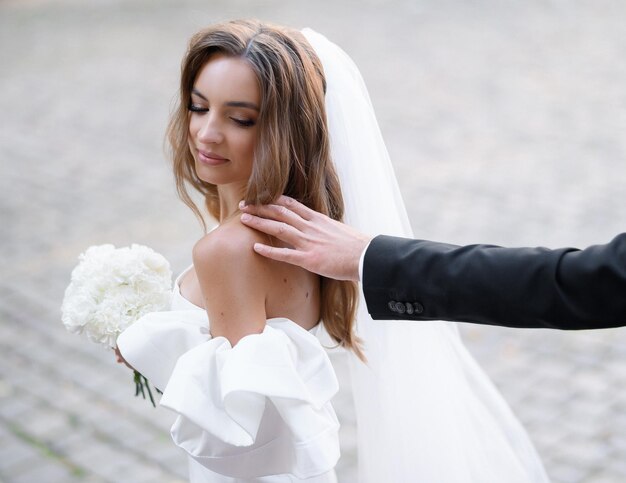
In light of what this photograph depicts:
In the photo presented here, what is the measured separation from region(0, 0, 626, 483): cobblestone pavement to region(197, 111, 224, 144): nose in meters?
1.33

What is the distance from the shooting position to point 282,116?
7.98 ft

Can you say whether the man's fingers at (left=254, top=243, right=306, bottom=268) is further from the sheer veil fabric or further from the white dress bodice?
the sheer veil fabric

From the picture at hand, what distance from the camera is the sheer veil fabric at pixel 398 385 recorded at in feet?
9.14

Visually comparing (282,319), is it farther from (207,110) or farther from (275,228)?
(207,110)

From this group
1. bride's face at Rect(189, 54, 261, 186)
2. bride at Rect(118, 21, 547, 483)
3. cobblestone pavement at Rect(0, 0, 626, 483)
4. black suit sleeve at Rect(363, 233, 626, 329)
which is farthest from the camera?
cobblestone pavement at Rect(0, 0, 626, 483)

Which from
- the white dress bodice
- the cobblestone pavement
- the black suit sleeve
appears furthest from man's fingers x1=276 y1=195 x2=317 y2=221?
the cobblestone pavement

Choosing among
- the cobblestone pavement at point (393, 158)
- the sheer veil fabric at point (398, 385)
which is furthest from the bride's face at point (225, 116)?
the cobblestone pavement at point (393, 158)

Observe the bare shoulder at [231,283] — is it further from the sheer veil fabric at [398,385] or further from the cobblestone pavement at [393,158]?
the cobblestone pavement at [393,158]

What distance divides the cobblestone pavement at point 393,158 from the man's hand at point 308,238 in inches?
57.4

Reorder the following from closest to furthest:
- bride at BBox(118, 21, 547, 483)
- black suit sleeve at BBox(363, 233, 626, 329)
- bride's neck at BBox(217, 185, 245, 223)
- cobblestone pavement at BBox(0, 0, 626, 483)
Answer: black suit sleeve at BBox(363, 233, 626, 329)
bride at BBox(118, 21, 547, 483)
bride's neck at BBox(217, 185, 245, 223)
cobblestone pavement at BBox(0, 0, 626, 483)

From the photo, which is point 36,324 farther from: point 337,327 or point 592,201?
point 592,201

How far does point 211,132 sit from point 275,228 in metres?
0.32

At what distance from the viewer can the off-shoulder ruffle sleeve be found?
7.41 ft

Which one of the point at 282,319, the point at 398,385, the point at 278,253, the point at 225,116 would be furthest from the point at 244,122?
the point at 398,385
